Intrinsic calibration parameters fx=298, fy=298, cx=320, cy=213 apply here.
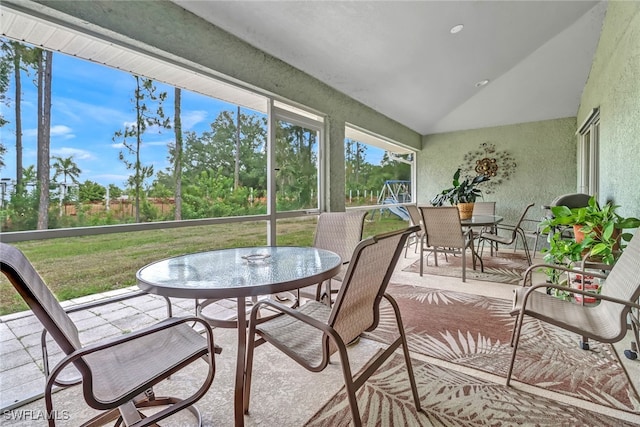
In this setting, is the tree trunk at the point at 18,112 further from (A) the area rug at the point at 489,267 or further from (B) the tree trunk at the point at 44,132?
(A) the area rug at the point at 489,267

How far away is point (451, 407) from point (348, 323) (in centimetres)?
83

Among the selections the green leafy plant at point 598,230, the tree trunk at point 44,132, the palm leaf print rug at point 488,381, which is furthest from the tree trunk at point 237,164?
the green leafy plant at point 598,230

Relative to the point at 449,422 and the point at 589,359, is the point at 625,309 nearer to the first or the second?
the point at 589,359

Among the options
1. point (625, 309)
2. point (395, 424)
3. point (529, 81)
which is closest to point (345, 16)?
point (625, 309)

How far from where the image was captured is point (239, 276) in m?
1.42

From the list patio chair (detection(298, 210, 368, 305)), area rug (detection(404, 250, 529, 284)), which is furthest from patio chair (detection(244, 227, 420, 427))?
area rug (detection(404, 250, 529, 284))

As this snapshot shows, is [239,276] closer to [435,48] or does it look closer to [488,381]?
[488,381]

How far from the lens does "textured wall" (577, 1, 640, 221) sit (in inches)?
87.7

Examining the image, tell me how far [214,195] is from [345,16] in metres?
2.44

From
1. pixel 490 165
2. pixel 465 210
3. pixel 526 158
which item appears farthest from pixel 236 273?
pixel 526 158

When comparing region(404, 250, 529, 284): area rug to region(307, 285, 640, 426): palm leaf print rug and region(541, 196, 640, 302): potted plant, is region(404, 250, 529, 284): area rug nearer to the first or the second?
region(541, 196, 640, 302): potted plant

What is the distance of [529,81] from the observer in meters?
4.92

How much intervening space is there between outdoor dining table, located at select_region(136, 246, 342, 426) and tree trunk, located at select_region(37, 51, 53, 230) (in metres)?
1.21

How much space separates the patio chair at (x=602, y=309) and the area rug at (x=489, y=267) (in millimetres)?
1998
